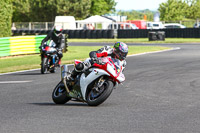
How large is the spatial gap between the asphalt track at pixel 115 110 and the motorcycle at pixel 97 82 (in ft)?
0.67

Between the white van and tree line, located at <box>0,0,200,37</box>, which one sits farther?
tree line, located at <box>0,0,200,37</box>

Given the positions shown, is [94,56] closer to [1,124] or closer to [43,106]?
[43,106]

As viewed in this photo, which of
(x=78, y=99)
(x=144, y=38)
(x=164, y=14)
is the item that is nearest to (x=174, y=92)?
(x=78, y=99)

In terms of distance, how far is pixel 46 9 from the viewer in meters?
86.5

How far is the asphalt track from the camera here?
6695 millimetres

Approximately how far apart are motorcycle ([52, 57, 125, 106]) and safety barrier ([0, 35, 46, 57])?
54.8 feet

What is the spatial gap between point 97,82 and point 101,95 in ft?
0.86

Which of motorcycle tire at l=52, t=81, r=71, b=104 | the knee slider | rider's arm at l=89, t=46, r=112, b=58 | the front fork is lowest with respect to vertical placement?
motorcycle tire at l=52, t=81, r=71, b=104

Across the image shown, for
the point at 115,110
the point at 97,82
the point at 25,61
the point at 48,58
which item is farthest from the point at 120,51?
the point at 25,61

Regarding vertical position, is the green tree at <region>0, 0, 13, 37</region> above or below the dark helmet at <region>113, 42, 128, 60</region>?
above

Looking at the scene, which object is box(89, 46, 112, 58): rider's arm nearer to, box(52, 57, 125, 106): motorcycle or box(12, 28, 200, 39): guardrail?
box(52, 57, 125, 106): motorcycle

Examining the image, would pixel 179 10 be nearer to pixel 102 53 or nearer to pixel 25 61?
pixel 25 61

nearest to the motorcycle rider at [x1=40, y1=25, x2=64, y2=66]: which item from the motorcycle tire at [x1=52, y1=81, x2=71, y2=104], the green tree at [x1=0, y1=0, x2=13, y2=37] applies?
the motorcycle tire at [x1=52, y1=81, x2=71, y2=104]

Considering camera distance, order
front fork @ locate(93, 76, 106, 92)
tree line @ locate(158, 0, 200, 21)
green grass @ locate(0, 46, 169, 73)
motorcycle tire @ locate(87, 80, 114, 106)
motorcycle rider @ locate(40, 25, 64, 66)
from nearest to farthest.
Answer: motorcycle tire @ locate(87, 80, 114, 106) < front fork @ locate(93, 76, 106, 92) < motorcycle rider @ locate(40, 25, 64, 66) < green grass @ locate(0, 46, 169, 73) < tree line @ locate(158, 0, 200, 21)
